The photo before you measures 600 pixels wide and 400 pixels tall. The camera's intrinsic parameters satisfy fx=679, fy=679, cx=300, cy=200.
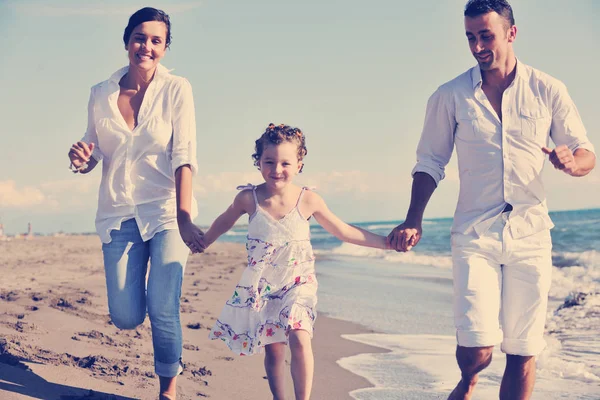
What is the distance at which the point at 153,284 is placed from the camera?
388 centimetres

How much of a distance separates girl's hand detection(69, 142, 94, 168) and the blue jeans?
0.44 m

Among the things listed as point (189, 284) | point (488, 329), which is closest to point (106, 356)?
Result: point (488, 329)

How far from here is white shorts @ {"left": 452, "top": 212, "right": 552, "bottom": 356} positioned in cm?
343

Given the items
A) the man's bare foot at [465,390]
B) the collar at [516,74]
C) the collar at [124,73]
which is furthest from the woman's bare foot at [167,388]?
the collar at [516,74]

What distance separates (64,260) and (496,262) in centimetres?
1250

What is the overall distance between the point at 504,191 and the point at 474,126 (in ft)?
1.23

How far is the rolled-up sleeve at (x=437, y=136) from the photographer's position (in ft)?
12.1

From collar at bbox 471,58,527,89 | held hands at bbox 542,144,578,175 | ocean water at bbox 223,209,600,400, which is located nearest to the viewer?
held hands at bbox 542,144,578,175

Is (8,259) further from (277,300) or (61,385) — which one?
(277,300)

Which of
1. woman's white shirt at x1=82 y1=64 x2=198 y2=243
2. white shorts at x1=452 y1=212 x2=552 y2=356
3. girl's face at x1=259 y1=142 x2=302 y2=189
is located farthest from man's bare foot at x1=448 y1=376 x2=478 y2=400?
woman's white shirt at x1=82 y1=64 x2=198 y2=243

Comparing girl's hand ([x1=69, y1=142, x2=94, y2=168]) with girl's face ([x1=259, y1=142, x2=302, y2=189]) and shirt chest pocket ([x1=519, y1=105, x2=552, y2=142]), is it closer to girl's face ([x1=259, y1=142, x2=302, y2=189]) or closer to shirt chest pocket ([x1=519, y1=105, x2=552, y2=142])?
girl's face ([x1=259, y1=142, x2=302, y2=189])

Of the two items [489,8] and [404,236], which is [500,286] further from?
[489,8]

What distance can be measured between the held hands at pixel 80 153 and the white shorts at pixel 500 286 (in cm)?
217

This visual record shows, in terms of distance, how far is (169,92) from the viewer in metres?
4.11
